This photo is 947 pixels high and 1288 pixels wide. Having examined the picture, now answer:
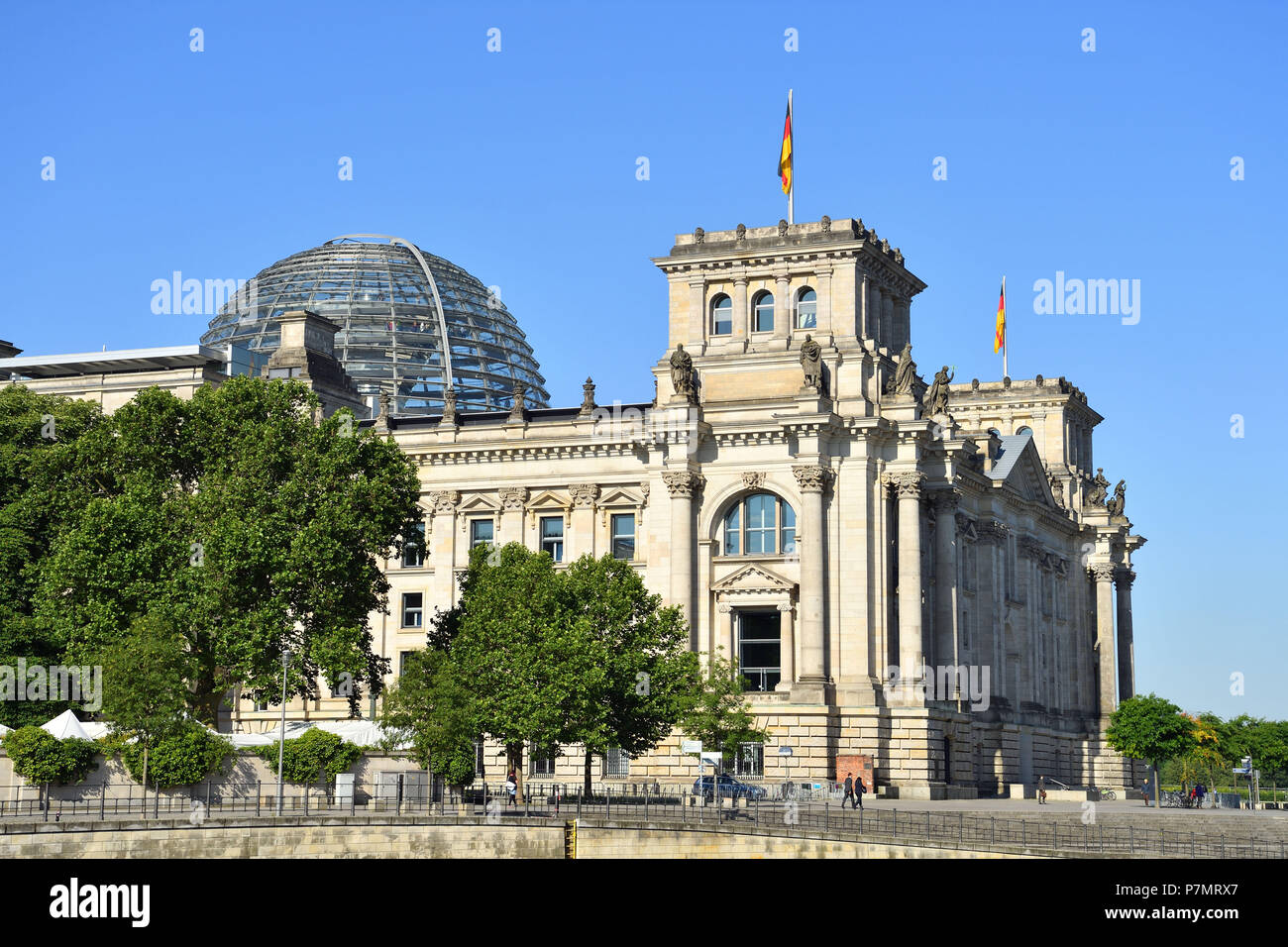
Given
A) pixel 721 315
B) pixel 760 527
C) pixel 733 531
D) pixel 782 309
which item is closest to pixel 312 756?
pixel 733 531

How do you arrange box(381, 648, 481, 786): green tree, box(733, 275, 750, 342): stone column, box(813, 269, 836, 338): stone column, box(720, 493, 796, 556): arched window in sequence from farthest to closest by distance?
1. box(733, 275, 750, 342): stone column
2. box(813, 269, 836, 338): stone column
3. box(720, 493, 796, 556): arched window
4. box(381, 648, 481, 786): green tree

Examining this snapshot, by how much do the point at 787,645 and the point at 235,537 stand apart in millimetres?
28100

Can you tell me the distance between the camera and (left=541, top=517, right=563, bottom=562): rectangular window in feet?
317

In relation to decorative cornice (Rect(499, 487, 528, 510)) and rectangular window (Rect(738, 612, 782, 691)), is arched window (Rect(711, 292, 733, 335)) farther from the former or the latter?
rectangular window (Rect(738, 612, 782, 691))

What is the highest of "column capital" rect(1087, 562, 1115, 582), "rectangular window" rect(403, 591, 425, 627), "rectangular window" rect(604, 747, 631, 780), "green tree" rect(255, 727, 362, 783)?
"column capital" rect(1087, 562, 1115, 582)

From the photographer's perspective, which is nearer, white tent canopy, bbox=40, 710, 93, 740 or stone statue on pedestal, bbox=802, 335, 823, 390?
white tent canopy, bbox=40, 710, 93, 740

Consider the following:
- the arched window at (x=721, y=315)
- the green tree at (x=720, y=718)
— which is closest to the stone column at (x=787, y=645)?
the green tree at (x=720, y=718)

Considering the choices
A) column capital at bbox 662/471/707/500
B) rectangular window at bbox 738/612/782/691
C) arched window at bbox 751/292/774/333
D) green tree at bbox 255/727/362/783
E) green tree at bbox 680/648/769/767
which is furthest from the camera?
arched window at bbox 751/292/774/333

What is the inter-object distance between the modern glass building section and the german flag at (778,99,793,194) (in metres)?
45.5

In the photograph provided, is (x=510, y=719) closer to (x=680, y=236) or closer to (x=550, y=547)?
(x=550, y=547)

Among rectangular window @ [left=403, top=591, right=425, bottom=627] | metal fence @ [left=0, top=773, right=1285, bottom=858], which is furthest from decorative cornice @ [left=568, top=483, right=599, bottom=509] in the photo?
metal fence @ [left=0, top=773, right=1285, bottom=858]

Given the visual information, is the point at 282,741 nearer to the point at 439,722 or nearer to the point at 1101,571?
the point at 439,722

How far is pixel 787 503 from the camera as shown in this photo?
89.5m

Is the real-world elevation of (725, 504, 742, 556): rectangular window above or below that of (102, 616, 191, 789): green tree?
above
